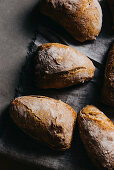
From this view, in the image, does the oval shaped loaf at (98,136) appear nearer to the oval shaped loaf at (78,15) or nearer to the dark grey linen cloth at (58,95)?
the dark grey linen cloth at (58,95)

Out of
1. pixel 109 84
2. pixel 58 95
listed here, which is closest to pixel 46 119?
pixel 58 95

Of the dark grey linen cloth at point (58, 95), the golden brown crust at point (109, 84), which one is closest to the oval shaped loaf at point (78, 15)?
the dark grey linen cloth at point (58, 95)

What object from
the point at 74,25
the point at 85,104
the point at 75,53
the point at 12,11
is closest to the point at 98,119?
the point at 85,104

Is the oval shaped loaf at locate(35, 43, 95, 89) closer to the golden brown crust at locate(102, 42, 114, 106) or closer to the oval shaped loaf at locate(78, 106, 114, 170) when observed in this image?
the golden brown crust at locate(102, 42, 114, 106)

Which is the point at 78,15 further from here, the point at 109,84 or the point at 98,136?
the point at 98,136

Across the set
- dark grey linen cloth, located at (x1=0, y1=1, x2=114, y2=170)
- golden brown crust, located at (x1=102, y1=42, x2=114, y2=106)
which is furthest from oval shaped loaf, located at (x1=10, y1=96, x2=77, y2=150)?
golden brown crust, located at (x1=102, y1=42, x2=114, y2=106)

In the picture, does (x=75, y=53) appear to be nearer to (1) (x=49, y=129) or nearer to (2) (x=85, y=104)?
(2) (x=85, y=104)
